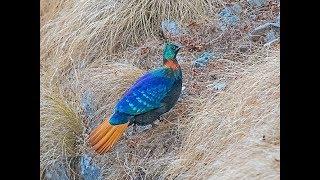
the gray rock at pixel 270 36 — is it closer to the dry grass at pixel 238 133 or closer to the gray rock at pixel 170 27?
the dry grass at pixel 238 133

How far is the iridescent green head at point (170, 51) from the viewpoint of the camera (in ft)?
10.9

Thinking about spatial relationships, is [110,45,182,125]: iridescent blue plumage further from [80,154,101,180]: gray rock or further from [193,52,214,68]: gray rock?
[80,154,101,180]: gray rock

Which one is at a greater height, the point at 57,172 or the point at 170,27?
the point at 170,27

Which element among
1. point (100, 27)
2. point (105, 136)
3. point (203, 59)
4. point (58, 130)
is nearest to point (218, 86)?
point (203, 59)

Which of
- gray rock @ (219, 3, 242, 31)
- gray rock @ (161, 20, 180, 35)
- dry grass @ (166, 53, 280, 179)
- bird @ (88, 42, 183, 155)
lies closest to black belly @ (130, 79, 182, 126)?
bird @ (88, 42, 183, 155)

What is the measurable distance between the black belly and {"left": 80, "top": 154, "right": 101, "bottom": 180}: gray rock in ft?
1.22

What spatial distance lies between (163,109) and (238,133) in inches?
19.8

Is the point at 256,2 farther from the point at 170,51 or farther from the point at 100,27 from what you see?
the point at 100,27

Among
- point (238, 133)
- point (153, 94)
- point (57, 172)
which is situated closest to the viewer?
point (238, 133)

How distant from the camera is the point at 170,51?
334cm
